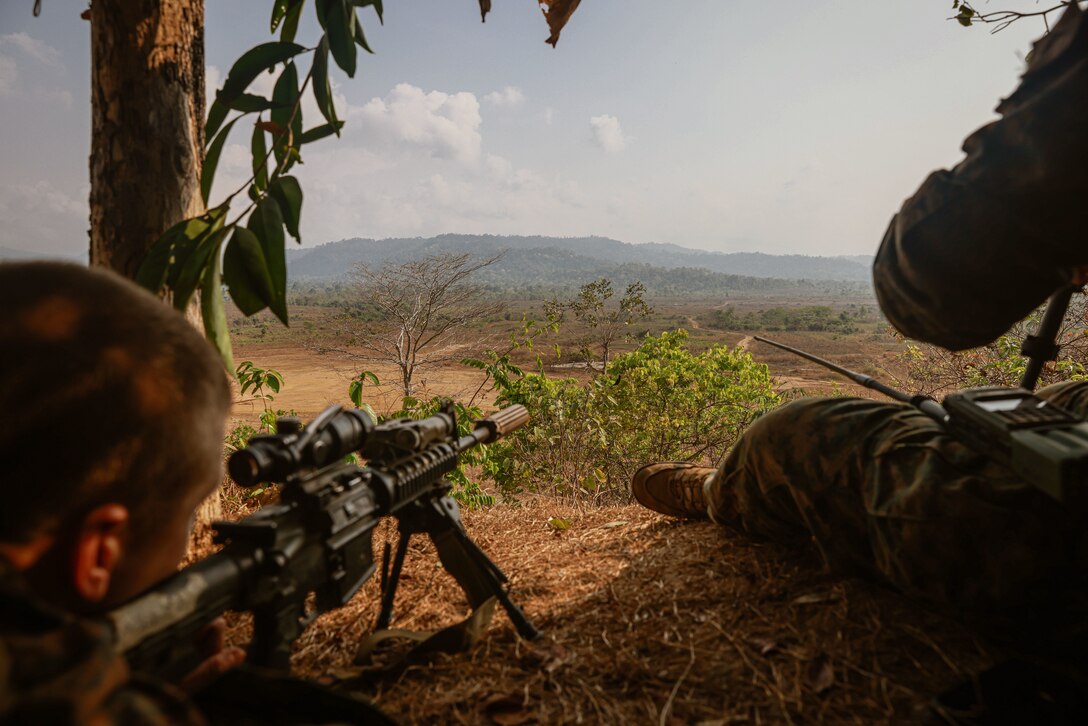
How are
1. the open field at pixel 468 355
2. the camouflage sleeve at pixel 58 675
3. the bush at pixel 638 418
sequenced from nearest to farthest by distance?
the camouflage sleeve at pixel 58 675 → the bush at pixel 638 418 → the open field at pixel 468 355

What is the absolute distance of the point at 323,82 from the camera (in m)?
2.15

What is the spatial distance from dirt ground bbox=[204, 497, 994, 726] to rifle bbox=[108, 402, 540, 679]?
0.22m

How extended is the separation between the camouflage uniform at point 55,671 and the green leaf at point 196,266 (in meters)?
1.30

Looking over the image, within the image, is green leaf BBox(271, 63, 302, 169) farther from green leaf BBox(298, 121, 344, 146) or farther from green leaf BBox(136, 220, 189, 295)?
green leaf BBox(136, 220, 189, 295)

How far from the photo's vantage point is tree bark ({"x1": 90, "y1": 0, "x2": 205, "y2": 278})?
6.93 ft

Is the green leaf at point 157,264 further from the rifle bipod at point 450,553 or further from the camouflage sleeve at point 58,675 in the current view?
the camouflage sleeve at point 58,675

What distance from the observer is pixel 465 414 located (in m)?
5.55

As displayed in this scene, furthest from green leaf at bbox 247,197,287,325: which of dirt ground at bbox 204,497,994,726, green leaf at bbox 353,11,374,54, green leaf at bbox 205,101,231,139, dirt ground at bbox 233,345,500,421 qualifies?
dirt ground at bbox 233,345,500,421

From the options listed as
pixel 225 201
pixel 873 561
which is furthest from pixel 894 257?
pixel 225 201

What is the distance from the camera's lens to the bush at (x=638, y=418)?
8.63 m

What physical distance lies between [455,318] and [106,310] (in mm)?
12948

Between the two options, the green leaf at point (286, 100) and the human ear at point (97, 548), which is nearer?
the human ear at point (97, 548)

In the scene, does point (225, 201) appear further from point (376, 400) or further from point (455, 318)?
point (376, 400)

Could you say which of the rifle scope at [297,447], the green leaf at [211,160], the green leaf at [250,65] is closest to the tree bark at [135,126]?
the green leaf at [211,160]
